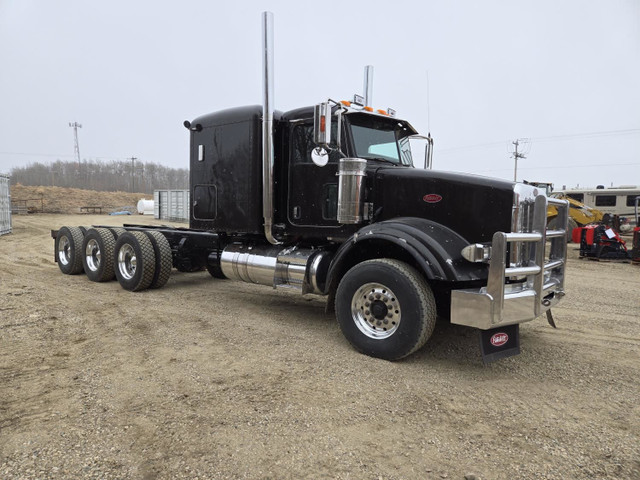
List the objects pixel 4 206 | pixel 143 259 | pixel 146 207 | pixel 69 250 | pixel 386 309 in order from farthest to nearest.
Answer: pixel 146 207 < pixel 4 206 < pixel 69 250 < pixel 143 259 < pixel 386 309

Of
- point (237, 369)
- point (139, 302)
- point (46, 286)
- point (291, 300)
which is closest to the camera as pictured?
point (237, 369)

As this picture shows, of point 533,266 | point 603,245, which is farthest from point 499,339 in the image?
point 603,245

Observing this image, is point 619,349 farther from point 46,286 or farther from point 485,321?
point 46,286

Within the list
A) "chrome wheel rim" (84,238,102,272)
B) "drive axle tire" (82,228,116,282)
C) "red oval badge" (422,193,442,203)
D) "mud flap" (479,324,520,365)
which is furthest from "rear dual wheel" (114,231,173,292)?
"mud flap" (479,324,520,365)

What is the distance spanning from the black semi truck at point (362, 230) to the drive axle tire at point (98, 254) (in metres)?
0.53

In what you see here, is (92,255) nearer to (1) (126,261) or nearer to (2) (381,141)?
(1) (126,261)

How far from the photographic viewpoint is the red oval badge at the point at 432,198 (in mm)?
4457

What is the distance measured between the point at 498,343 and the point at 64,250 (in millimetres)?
8544

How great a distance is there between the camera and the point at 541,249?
13.0ft

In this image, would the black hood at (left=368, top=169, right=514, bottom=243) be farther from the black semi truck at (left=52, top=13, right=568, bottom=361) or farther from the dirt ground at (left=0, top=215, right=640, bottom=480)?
the dirt ground at (left=0, top=215, right=640, bottom=480)

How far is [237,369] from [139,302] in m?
3.19

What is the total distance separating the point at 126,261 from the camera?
24.7ft

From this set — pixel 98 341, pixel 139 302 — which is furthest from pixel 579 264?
pixel 98 341

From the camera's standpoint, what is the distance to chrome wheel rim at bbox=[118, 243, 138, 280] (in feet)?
24.1
